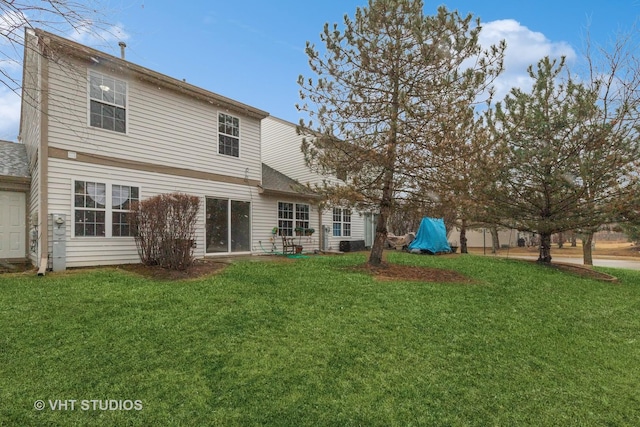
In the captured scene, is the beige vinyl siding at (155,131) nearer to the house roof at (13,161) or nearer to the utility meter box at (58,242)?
the utility meter box at (58,242)

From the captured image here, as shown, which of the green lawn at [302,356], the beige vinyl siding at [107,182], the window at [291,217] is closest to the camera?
the green lawn at [302,356]

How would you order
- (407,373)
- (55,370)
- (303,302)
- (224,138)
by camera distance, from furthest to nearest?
(224,138), (303,302), (407,373), (55,370)

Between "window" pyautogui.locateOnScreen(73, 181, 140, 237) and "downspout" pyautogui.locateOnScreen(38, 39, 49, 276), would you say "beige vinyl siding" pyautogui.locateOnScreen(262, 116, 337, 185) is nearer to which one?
"window" pyautogui.locateOnScreen(73, 181, 140, 237)

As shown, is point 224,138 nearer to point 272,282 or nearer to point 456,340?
point 272,282

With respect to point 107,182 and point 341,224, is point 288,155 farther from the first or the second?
point 107,182

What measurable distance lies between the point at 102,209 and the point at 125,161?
131 centimetres

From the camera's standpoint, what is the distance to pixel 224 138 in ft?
36.3

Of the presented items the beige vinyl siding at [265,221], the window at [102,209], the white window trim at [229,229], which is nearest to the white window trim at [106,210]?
the window at [102,209]

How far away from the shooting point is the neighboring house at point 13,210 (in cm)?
886

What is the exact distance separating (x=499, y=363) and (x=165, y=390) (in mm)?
3474

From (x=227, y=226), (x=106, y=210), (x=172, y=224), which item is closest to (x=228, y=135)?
(x=227, y=226)

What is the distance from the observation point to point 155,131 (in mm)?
9367

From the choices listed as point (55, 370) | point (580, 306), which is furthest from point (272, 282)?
point (580, 306)

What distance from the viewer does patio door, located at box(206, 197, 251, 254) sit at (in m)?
10.6
